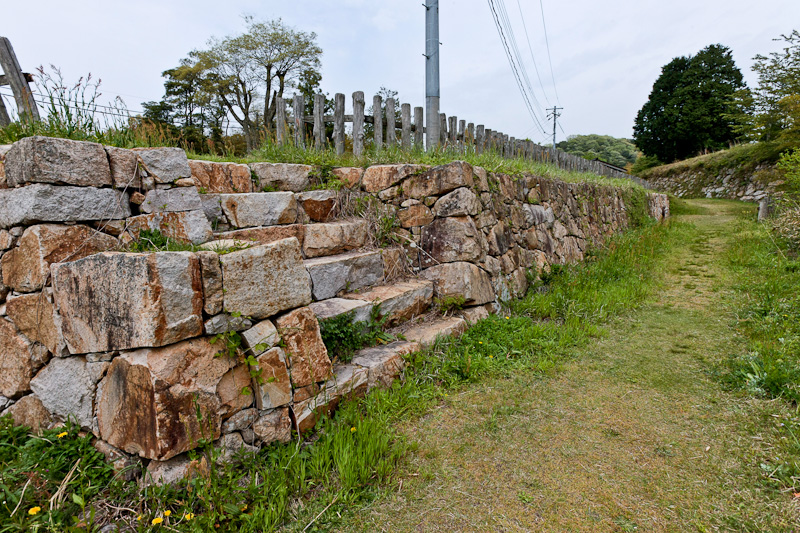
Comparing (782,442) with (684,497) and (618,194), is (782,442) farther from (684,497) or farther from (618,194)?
(618,194)

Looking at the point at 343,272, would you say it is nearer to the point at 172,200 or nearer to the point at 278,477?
the point at 172,200

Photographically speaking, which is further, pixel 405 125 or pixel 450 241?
pixel 405 125

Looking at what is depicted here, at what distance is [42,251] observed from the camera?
7.23ft

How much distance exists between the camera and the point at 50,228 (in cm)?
224

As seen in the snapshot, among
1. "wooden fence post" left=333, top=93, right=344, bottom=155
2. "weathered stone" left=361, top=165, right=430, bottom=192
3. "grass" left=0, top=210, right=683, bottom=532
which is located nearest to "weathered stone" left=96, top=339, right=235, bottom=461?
"grass" left=0, top=210, right=683, bottom=532

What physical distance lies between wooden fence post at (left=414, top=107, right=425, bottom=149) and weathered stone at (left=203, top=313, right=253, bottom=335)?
4099 millimetres

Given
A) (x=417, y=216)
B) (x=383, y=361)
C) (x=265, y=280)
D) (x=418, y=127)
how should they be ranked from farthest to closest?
(x=418, y=127), (x=417, y=216), (x=383, y=361), (x=265, y=280)

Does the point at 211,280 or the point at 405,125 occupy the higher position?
the point at 405,125

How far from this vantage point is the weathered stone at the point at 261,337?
2.25 m

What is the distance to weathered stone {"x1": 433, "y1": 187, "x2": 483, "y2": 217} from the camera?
172 inches

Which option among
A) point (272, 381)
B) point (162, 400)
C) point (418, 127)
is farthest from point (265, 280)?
point (418, 127)

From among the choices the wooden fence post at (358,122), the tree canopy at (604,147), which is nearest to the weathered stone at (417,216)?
Answer: the wooden fence post at (358,122)

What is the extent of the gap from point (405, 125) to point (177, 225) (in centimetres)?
378

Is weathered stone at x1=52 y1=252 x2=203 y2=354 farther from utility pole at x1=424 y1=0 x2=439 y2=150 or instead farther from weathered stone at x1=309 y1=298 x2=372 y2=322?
utility pole at x1=424 y1=0 x2=439 y2=150
